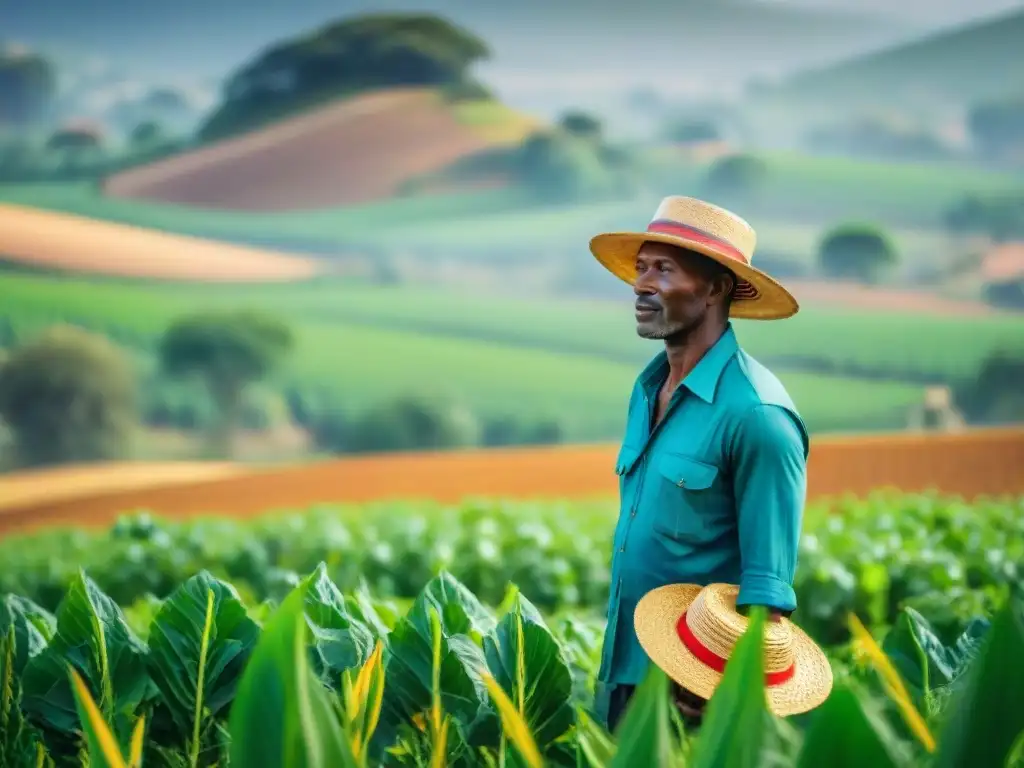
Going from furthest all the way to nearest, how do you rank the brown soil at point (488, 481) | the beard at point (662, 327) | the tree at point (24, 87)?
the tree at point (24, 87) → the brown soil at point (488, 481) → the beard at point (662, 327)

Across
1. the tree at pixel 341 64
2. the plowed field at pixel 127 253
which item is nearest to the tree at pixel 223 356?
the plowed field at pixel 127 253

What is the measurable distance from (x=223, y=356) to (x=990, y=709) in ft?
38.7

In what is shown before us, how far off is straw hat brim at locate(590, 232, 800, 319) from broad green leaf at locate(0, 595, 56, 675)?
119 centimetres

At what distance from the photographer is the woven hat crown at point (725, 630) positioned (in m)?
1.77

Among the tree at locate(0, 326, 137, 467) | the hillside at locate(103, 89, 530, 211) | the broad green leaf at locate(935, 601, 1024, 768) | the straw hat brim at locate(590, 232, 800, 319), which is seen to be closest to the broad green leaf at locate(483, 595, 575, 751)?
the straw hat brim at locate(590, 232, 800, 319)

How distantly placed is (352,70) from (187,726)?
12.8 metres

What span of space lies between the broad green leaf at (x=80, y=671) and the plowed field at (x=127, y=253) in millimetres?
11159

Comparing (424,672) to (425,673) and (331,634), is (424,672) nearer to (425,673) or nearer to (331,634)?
Result: (425,673)

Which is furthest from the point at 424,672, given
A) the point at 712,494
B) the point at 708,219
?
the point at 708,219

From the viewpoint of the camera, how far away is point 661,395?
7.25 feet

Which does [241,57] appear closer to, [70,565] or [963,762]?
[70,565]

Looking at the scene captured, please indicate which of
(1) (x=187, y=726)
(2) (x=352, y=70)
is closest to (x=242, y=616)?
(1) (x=187, y=726)

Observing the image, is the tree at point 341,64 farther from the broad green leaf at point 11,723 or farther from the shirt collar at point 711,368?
the broad green leaf at point 11,723

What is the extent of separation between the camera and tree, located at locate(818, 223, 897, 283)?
13648mm
